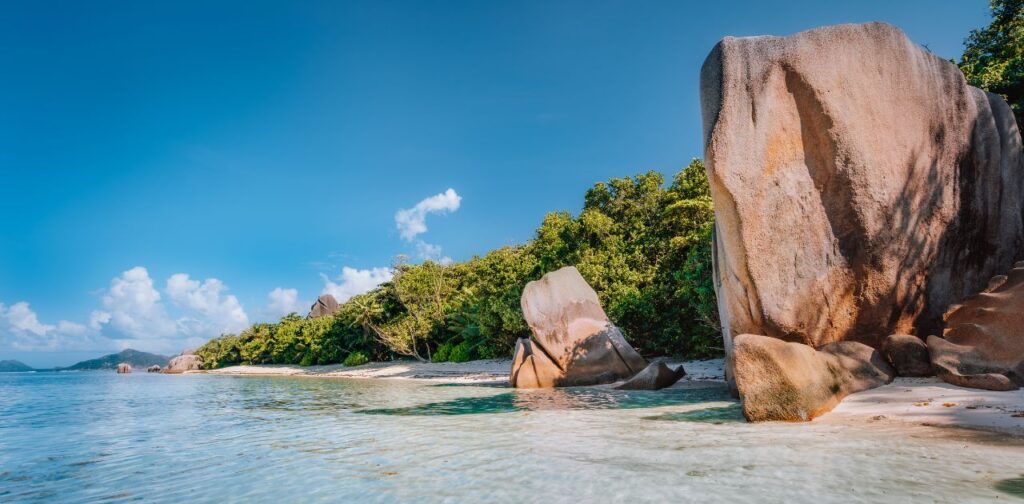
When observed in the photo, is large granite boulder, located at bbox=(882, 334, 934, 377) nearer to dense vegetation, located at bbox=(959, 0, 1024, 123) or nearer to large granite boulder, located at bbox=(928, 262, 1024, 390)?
large granite boulder, located at bbox=(928, 262, 1024, 390)

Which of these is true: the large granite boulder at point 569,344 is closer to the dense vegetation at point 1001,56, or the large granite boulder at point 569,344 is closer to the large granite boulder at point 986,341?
the large granite boulder at point 986,341

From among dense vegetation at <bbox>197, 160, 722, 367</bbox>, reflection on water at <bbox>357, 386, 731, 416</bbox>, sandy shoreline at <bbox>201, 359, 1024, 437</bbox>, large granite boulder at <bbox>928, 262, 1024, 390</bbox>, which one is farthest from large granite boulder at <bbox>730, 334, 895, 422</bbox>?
dense vegetation at <bbox>197, 160, 722, 367</bbox>

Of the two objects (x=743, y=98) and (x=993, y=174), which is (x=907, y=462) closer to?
(x=743, y=98)

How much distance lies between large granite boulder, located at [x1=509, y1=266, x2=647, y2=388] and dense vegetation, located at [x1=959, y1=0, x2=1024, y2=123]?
11671mm

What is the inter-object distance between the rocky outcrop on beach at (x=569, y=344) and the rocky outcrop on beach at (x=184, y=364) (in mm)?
54837

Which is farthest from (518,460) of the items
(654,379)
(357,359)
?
(357,359)

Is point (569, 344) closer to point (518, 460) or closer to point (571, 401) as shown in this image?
point (571, 401)

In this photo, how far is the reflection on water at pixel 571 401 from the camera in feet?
33.6

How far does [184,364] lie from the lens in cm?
5688

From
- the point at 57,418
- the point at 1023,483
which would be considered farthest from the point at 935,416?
the point at 57,418

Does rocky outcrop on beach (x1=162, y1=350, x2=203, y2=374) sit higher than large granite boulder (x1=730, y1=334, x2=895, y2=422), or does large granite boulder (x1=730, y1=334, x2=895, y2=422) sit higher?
large granite boulder (x1=730, y1=334, x2=895, y2=422)

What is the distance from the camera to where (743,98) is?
8.96 m

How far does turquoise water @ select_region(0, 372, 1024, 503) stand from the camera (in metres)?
4.14

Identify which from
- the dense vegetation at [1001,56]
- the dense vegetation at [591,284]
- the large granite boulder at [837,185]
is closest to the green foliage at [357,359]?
the dense vegetation at [591,284]
